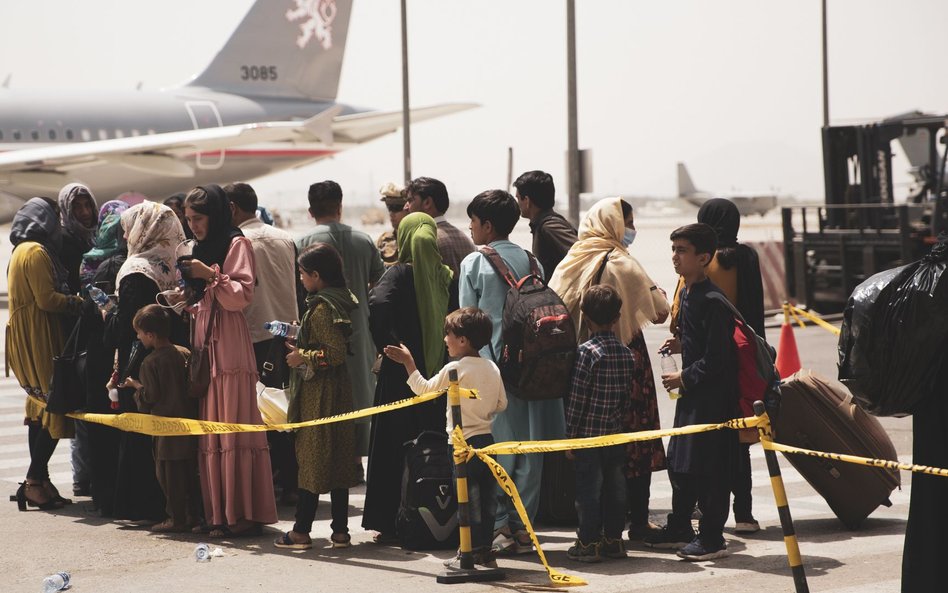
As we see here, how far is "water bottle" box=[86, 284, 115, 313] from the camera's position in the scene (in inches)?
299

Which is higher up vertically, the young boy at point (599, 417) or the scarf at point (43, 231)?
the scarf at point (43, 231)

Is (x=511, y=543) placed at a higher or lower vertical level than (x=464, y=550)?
lower

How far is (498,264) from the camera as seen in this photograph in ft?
22.1

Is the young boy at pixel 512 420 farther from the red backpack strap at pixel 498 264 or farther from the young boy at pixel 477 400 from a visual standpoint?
the young boy at pixel 477 400

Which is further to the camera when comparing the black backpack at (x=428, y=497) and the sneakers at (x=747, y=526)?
the sneakers at (x=747, y=526)

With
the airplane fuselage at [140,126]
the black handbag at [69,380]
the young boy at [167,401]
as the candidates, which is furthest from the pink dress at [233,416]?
the airplane fuselage at [140,126]

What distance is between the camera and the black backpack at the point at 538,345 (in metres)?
6.35

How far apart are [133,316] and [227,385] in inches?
28.9

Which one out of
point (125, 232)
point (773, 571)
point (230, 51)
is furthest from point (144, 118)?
point (773, 571)

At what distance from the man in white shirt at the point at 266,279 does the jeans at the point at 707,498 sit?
2577 mm

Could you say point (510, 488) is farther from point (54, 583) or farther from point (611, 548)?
point (54, 583)

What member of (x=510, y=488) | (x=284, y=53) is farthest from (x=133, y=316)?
(x=284, y=53)

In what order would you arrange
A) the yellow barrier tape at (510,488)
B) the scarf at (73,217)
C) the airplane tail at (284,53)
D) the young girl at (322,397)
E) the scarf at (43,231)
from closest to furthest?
the yellow barrier tape at (510,488), the young girl at (322,397), the scarf at (43,231), the scarf at (73,217), the airplane tail at (284,53)

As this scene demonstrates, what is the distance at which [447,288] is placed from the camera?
7.29 meters
